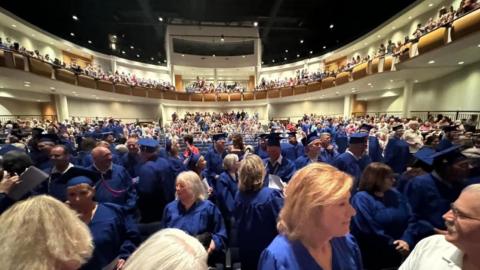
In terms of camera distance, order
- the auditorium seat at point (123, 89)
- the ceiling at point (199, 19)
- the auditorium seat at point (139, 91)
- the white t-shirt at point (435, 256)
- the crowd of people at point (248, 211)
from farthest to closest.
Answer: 1. the auditorium seat at point (139, 91)
2. the auditorium seat at point (123, 89)
3. the ceiling at point (199, 19)
4. the white t-shirt at point (435, 256)
5. the crowd of people at point (248, 211)

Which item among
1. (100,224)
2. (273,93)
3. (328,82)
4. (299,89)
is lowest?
(100,224)

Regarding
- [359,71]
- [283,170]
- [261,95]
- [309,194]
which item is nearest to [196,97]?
[261,95]

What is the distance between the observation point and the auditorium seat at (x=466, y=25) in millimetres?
8312

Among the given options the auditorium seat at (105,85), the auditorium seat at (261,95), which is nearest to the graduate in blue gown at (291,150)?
the auditorium seat at (105,85)

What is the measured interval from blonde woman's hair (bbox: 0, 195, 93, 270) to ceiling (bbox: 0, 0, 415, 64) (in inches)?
930

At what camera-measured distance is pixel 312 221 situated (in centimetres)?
137

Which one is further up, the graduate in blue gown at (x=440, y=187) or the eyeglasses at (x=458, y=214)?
the eyeglasses at (x=458, y=214)

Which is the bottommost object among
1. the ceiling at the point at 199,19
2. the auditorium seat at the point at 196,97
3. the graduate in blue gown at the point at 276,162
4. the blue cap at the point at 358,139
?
the graduate in blue gown at the point at 276,162

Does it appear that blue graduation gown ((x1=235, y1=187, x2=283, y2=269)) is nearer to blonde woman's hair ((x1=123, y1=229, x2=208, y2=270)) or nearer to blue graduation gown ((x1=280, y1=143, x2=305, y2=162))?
blonde woman's hair ((x1=123, y1=229, x2=208, y2=270))

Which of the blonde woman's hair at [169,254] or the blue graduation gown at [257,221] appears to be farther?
the blue graduation gown at [257,221]

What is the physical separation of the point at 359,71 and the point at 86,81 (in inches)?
888

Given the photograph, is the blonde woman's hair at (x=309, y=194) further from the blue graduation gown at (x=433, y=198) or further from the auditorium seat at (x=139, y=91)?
the auditorium seat at (x=139, y=91)

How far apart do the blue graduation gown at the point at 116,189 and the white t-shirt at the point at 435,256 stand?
2989mm

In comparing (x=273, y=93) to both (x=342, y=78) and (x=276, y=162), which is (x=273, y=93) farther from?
(x=276, y=162)
